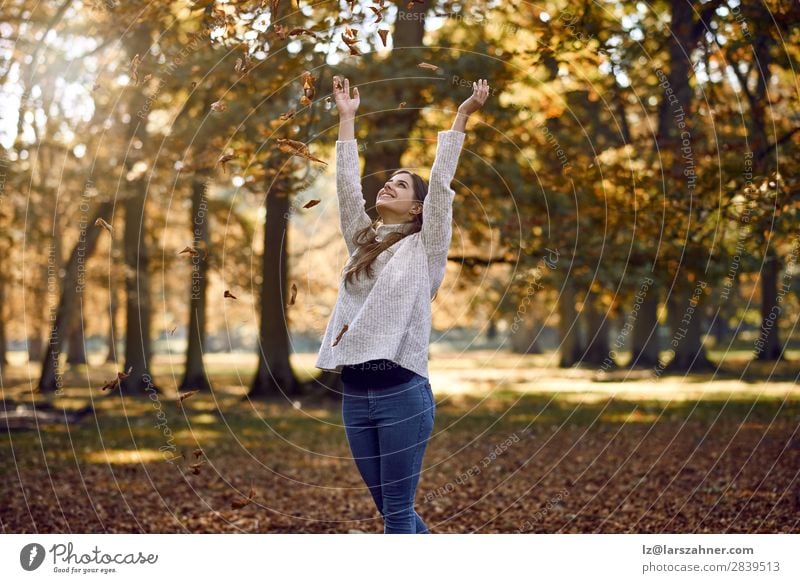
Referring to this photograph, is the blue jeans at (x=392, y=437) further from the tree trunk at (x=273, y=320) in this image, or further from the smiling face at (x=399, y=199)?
the tree trunk at (x=273, y=320)

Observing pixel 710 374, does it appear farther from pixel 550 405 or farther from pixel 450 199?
pixel 450 199

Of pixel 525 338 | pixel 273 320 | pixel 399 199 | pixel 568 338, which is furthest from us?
pixel 525 338

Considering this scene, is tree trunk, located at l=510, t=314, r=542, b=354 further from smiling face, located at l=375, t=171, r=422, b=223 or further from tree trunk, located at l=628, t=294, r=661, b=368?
smiling face, located at l=375, t=171, r=422, b=223

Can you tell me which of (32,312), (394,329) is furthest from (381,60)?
(32,312)

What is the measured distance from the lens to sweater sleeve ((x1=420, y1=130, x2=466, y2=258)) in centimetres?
449

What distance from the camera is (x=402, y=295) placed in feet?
14.9

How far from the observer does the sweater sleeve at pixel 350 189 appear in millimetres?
4855

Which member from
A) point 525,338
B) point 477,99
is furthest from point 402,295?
point 525,338

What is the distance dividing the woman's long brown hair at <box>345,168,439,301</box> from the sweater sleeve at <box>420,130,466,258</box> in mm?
155

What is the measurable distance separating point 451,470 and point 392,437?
7.07m

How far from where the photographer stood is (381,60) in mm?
14414

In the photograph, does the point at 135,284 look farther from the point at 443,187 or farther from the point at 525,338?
the point at 525,338

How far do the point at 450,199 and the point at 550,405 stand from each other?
637 inches
